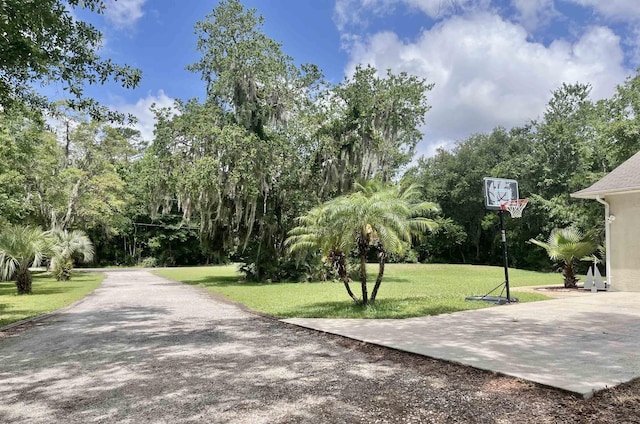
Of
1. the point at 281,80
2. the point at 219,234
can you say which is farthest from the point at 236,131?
the point at 219,234

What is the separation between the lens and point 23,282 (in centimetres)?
1380

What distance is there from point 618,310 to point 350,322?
16.5ft

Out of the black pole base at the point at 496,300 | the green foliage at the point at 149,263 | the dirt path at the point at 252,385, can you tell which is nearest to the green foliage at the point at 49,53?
the dirt path at the point at 252,385

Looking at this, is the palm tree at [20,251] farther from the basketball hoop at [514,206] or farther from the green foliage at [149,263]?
the green foliage at [149,263]

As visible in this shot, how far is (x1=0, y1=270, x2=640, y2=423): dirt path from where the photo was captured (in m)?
3.26

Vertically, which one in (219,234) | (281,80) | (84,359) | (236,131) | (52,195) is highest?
(281,80)

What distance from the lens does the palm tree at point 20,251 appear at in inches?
526

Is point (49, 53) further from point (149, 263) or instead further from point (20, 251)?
point (149, 263)

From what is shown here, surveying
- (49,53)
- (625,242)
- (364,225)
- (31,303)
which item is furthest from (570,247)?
(31,303)

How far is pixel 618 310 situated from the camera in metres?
8.06

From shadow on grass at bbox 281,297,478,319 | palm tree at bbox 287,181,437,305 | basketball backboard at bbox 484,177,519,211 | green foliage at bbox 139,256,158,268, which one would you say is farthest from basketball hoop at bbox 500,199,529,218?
green foliage at bbox 139,256,158,268

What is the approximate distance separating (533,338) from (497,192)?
523cm

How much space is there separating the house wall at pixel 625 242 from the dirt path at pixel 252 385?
971 centimetres

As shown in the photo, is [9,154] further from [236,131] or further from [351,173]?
[351,173]
